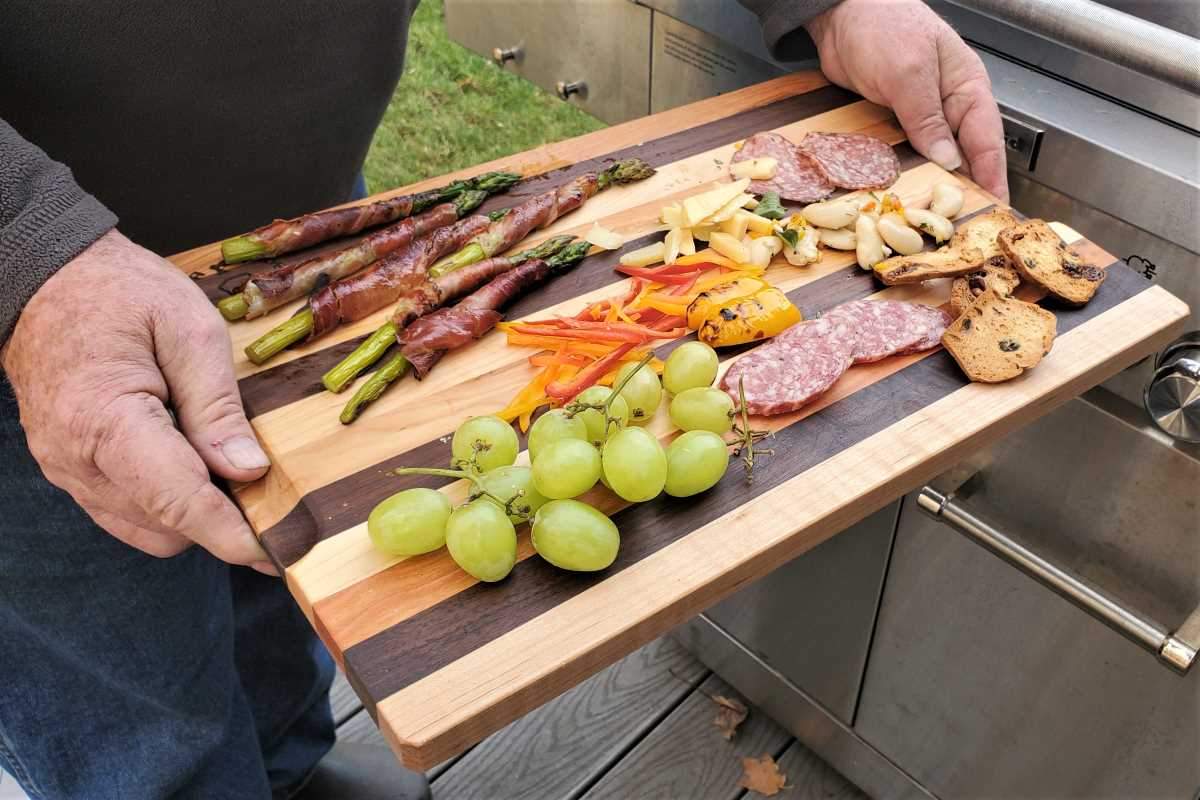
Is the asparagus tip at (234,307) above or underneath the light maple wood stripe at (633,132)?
underneath

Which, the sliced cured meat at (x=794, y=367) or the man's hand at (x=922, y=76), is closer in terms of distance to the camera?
the sliced cured meat at (x=794, y=367)

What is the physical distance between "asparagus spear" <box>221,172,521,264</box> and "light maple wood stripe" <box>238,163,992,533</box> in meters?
0.31

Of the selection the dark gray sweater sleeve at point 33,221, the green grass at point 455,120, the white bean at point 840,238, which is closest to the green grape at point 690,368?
the white bean at point 840,238

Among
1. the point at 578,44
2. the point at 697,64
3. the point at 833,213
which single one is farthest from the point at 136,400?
the point at 578,44

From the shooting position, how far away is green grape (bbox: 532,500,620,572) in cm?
102

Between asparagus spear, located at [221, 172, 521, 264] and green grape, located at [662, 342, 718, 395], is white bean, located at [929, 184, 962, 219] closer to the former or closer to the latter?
green grape, located at [662, 342, 718, 395]

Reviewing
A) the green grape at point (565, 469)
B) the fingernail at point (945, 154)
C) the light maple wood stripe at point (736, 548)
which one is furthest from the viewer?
the fingernail at point (945, 154)

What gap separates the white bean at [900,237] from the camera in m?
1.46

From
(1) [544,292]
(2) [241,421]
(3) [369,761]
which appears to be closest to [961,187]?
(1) [544,292]

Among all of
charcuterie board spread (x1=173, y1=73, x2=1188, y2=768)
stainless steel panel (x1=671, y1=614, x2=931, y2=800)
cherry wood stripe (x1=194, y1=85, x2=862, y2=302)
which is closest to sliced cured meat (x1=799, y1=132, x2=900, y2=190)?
charcuterie board spread (x1=173, y1=73, x2=1188, y2=768)

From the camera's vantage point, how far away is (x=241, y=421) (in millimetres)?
1181

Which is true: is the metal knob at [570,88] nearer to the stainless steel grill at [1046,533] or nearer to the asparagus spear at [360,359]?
the stainless steel grill at [1046,533]

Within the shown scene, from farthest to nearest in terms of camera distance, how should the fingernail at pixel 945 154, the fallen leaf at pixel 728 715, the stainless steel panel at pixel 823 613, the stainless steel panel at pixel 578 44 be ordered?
the fallen leaf at pixel 728 715 → the stainless steel panel at pixel 578 44 → the stainless steel panel at pixel 823 613 → the fingernail at pixel 945 154

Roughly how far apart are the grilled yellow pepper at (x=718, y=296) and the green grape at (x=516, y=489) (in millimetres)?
355
